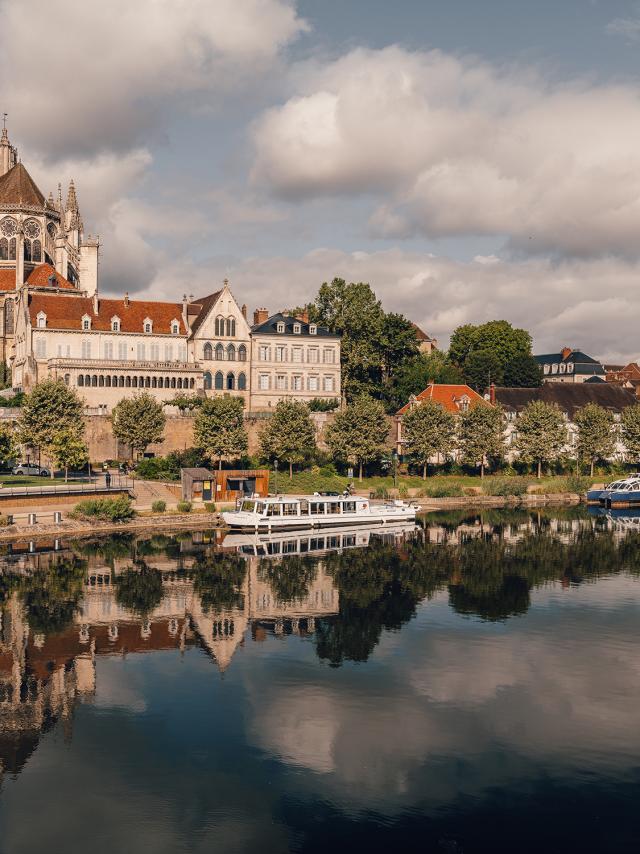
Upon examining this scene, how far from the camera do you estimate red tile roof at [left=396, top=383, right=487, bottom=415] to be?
98812 mm

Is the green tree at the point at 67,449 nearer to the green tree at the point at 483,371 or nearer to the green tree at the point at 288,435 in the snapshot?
the green tree at the point at 288,435

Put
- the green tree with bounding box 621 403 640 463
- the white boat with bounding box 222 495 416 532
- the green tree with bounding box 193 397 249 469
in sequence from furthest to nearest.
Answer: the green tree with bounding box 621 403 640 463 < the green tree with bounding box 193 397 249 469 < the white boat with bounding box 222 495 416 532

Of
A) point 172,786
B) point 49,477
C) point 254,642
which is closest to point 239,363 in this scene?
point 49,477

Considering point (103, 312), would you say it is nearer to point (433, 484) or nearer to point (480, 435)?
point (433, 484)

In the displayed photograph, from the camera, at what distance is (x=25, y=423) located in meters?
71.6

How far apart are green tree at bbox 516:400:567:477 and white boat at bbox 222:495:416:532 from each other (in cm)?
2441

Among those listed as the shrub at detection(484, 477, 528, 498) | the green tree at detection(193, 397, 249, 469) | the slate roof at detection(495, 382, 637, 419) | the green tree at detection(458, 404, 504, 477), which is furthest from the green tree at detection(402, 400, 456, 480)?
the slate roof at detection(495, 382, 637, 419)

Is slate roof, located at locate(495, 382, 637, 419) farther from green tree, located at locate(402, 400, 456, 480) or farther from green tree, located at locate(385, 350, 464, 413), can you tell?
green tree, located at locate(402, 400, 456, 480)

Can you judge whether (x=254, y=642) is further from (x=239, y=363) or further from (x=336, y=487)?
(x=239, y=363)

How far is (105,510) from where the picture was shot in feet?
204

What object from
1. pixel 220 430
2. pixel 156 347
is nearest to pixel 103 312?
pixel 156 347

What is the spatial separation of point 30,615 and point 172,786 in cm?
1880

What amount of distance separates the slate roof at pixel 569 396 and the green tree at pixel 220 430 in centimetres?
3868

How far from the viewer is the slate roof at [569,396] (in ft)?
351
